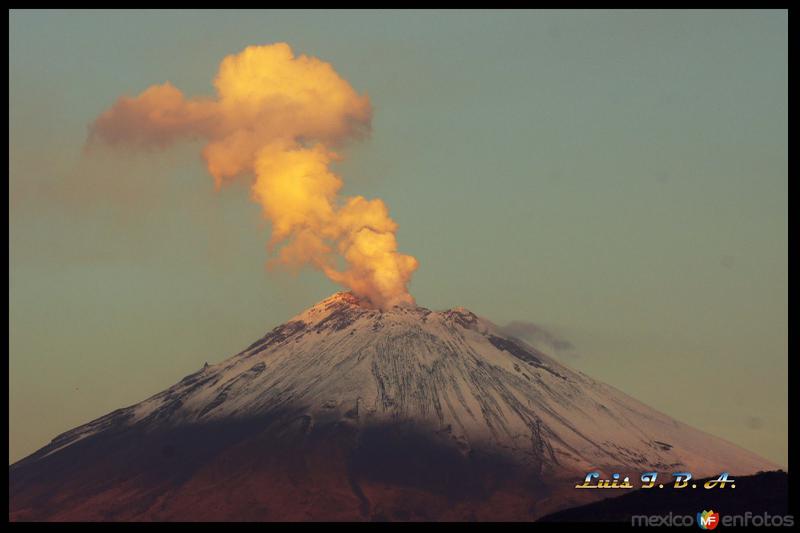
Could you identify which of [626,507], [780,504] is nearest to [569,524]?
[626,507]

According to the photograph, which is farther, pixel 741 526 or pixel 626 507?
pixel 626 507
